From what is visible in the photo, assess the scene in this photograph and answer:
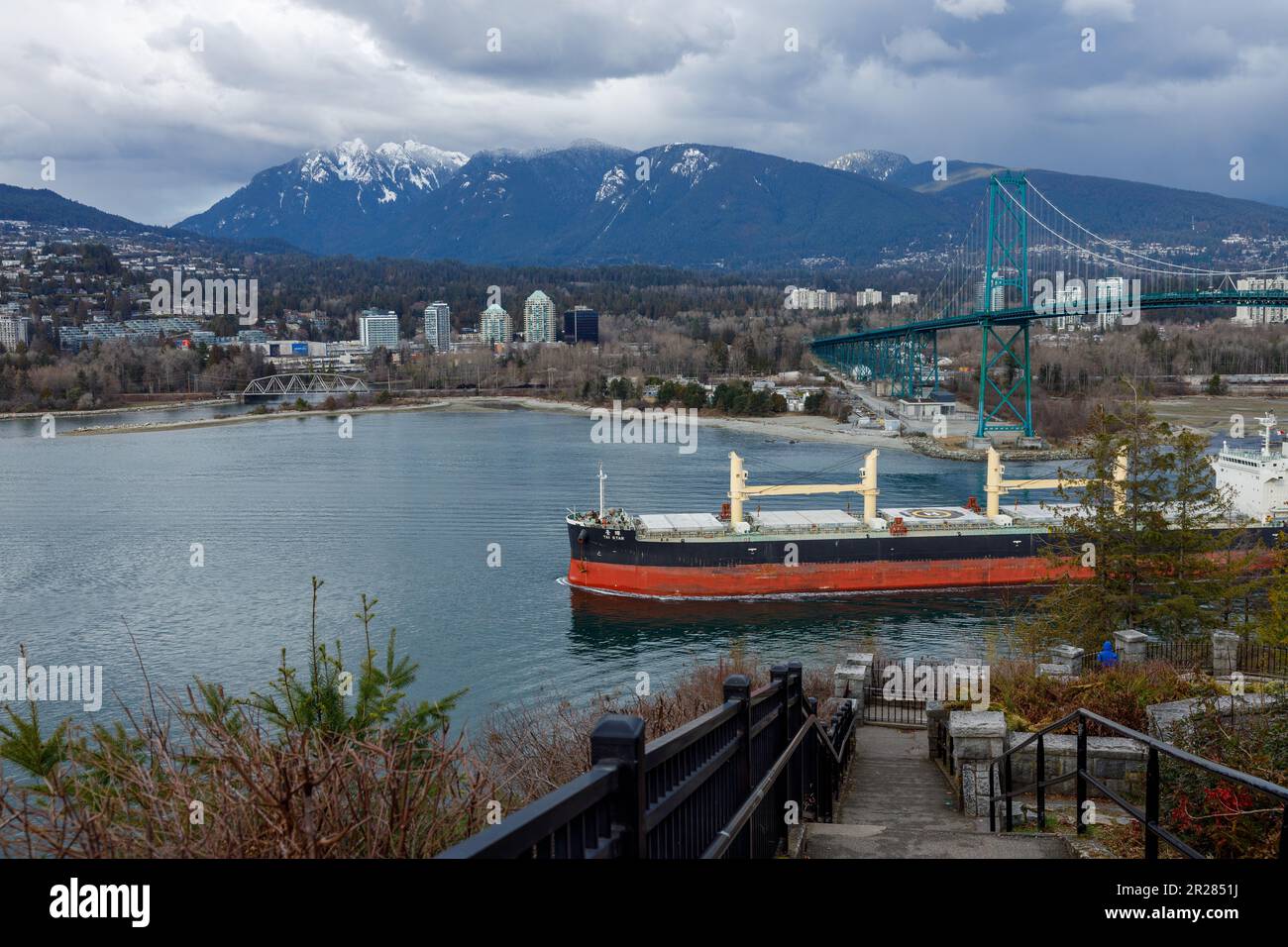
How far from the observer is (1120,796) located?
14.8 feet

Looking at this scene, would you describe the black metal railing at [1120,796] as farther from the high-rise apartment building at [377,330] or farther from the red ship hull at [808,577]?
the high-rise apartment building at [377,330]

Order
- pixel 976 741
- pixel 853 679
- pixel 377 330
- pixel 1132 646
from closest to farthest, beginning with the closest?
pixel 976 741 → pixel 853 679 → pixel 1132 646 → pixel 377 330

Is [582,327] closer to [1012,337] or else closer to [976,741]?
[1012,337]

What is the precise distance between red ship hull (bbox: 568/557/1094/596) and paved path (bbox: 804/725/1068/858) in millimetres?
12743

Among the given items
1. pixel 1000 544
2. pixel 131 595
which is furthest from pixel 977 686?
pixel 131 595

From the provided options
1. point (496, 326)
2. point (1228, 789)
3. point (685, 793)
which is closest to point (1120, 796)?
point (1228, 789)

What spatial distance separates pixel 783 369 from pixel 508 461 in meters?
44.0

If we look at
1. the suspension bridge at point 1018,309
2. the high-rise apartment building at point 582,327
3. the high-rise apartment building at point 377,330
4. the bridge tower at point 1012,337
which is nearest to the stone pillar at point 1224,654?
the suspension bridge at point 1018,309

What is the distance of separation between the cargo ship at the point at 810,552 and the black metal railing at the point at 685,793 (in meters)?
16.9

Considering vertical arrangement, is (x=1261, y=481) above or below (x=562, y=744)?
above

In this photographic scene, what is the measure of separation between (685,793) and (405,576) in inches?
812

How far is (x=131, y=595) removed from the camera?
67.6 feet
